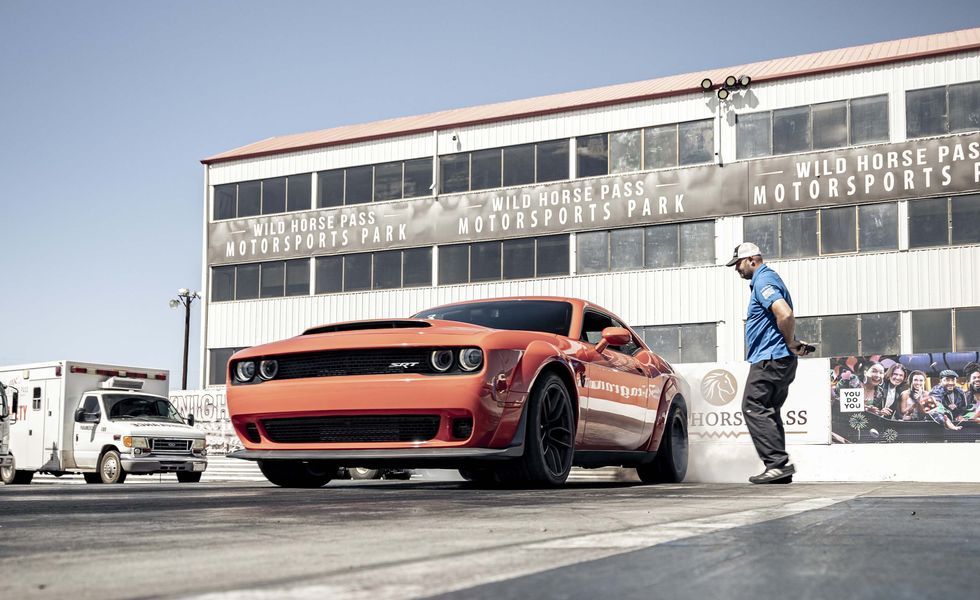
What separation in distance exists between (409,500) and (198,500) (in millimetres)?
1042

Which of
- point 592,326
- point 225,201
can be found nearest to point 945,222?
point 592,326

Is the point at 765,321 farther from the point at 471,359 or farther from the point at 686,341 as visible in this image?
the point at 686,341

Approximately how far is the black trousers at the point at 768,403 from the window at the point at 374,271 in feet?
105

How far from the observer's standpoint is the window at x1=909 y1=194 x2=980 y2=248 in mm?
32594

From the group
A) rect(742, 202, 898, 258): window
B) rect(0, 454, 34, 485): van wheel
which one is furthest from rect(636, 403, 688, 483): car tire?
rect(742, 202, 898, 258): window

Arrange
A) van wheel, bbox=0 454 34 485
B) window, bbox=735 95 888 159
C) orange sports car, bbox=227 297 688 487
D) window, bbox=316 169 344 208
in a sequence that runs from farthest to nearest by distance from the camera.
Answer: window, bbox=316 169 344 208 → window, bbox=735 95 888 159 → van wheel, bbox=0 454 34 485 → orange sports car, bbox=227 297 688 487

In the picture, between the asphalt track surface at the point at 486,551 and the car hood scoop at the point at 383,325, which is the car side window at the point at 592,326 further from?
the asphalt track surface at the point at 486,551

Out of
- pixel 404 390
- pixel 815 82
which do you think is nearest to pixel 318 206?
pixel 815 82

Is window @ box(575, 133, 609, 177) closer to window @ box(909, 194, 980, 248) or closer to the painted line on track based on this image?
window @ box(909, 194, 980, 248)

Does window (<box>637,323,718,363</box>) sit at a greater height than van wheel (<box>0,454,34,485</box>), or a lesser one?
greater

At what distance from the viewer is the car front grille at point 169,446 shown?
1922 cm

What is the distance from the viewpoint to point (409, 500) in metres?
5.55

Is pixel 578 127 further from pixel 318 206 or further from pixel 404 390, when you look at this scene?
pixel 404 390

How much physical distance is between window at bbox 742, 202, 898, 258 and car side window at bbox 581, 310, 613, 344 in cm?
2618
